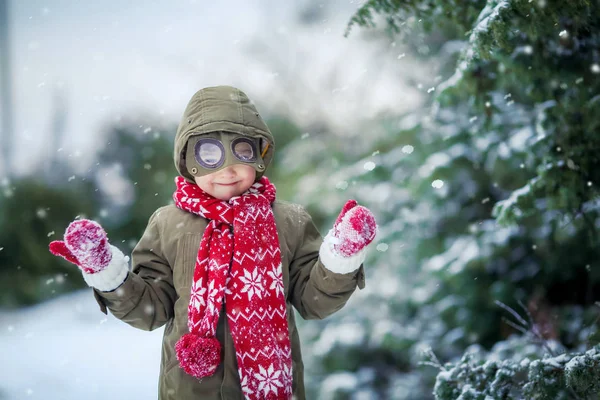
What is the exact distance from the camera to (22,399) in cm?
444

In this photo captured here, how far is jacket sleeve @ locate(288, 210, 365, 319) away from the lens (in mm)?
2061

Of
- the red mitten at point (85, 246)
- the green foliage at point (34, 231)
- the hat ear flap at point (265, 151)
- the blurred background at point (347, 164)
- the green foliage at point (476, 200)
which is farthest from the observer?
the green foliage at point (34, 231)

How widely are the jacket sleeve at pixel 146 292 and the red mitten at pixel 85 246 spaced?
0.12 m

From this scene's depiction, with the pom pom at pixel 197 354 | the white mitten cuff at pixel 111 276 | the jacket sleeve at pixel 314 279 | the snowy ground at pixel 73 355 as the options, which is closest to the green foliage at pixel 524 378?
the jacket sleeve at pixel 314 279

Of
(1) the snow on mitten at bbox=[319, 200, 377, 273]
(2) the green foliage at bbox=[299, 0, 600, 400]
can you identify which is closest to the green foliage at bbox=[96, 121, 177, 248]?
(2) the green foliage at bbox=[299, 0, 600, 400]

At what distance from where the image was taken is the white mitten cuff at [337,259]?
2.00 meters

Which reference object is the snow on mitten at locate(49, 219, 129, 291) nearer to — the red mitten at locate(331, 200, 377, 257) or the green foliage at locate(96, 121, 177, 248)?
the red mitten at locate(331, 200, 377, 257)

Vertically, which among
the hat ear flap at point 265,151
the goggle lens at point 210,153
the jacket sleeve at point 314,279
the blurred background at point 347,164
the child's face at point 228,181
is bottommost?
the jacket sleeve at point 314,279

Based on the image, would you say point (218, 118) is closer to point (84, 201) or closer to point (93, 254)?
point (93, 254)

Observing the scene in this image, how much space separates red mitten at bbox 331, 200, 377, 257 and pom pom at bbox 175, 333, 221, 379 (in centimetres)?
51

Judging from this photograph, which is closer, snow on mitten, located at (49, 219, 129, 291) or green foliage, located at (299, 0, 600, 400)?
snow on mitten, located at (49, 219, 129, 291)

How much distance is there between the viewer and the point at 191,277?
6.95 feet

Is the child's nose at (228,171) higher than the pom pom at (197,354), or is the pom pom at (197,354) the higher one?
the child's nose at (228,171)

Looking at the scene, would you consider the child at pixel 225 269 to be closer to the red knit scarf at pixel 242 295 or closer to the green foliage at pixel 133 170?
the red knit scarf at pixel 242 295
